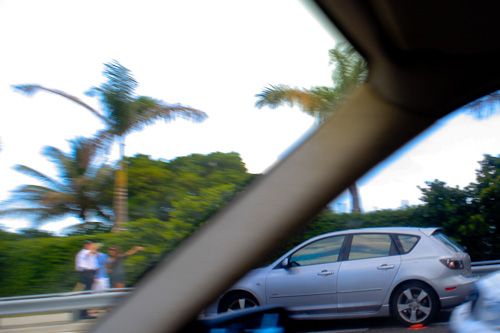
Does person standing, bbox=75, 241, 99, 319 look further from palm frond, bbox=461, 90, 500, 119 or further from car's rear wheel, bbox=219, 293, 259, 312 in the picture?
palm frond, bbox=461, 90, 500, 119

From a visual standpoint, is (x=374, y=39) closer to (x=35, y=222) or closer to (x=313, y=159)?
(x=313, y=159)

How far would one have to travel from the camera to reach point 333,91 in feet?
6.81

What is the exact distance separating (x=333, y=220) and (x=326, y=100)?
0.54 m

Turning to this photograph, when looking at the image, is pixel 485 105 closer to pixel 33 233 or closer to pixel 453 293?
pixel 453 293

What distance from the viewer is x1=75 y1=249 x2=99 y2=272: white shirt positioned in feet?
6.82

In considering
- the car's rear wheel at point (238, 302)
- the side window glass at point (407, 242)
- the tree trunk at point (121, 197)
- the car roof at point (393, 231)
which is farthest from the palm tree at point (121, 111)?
the side window glass at point (407, 242)

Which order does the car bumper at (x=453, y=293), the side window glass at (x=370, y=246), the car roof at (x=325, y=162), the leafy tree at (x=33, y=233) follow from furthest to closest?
the car bumper at (x=453, y=293) → the side window glass at (x=370, y=246) → the leafy tree at (x=33, y=233) → the car roof at (x=325, y=162)

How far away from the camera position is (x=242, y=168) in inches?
82.8

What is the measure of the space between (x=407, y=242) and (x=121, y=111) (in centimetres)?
147

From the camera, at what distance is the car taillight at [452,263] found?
221 cm

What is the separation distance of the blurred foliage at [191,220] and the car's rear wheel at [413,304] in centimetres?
32

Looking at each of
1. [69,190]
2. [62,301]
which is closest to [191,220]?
[69,190]

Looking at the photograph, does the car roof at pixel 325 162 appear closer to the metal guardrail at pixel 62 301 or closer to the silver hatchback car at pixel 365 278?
the metal guardrail at pixel 62 301

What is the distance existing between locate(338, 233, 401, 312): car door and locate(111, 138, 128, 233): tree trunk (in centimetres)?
105
